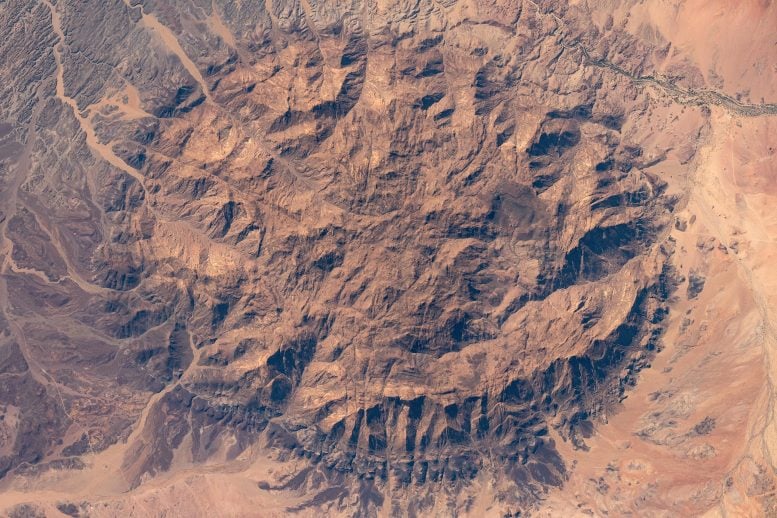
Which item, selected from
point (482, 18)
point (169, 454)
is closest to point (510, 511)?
point (169, 454)

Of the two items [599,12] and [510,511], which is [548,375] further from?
[599,12]

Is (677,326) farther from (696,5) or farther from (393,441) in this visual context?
(696,5)

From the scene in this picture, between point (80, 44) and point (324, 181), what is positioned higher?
point (80, 44)

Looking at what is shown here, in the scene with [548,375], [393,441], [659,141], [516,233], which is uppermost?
[659,141]

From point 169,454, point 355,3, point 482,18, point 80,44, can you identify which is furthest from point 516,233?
point 80,44

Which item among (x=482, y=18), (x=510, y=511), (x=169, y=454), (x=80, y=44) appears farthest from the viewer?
(x=80, y=44)

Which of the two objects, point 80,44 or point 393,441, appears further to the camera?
point 80,44

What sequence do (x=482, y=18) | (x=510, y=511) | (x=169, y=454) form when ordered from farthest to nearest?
1. (x=482, y=18)
2. (x=169, y=454)
3. (x=510, y=511)
